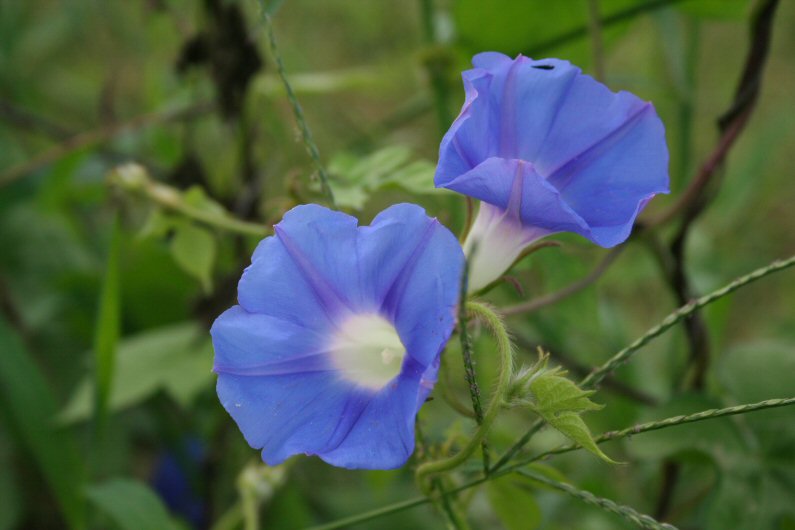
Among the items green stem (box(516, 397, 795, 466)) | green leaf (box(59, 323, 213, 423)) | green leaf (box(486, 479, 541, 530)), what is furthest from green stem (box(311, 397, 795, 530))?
green leaf (box(59, 323, 213, 423))

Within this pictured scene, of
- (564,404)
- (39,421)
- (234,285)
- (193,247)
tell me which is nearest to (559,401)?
(564,404)

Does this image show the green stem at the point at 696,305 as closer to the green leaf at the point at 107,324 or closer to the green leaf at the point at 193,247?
the green leaf at the point at 193,247

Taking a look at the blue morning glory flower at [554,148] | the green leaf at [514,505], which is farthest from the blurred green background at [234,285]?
the blue morning glory flower at [554,148]

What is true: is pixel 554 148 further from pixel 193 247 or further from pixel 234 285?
pixel 234 285

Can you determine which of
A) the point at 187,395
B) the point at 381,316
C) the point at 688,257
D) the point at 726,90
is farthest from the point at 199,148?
the point at 726,90

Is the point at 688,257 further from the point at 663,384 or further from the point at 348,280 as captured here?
the point at 348,280

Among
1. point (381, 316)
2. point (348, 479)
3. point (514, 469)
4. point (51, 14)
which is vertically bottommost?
point (348, 479)
